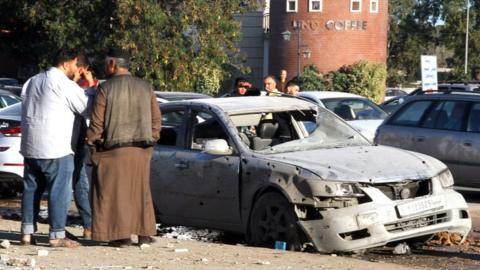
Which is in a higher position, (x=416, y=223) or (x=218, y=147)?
(x=218, y=147)

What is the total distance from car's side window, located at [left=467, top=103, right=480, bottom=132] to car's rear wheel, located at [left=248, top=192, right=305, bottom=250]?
614cm

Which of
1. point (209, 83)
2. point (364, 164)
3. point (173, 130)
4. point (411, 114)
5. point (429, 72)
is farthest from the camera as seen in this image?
point (209, 83)

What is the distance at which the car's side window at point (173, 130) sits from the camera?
1102cm

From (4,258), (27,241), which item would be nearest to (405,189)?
(27,241)

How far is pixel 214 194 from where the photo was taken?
10219mm

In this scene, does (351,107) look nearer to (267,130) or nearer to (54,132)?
(267,130)

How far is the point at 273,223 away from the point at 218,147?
3.22ft

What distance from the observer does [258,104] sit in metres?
10.7

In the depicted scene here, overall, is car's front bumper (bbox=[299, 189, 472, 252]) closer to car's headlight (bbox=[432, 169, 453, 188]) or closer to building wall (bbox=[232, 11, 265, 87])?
car's headlight (bbox=[432, 169, 453, 188])

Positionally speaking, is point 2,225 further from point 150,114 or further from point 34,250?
point 150,114

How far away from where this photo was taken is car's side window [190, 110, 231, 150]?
10.5 meters

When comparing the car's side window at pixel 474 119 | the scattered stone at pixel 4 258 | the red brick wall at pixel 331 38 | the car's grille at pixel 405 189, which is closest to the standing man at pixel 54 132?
the scattered stone at pixel 4 258

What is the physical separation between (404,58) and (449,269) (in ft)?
272

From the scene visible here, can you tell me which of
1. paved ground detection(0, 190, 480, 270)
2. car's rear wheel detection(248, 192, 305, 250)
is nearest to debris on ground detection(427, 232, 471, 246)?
paved ground detection(0, 190, 480, 270)
